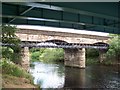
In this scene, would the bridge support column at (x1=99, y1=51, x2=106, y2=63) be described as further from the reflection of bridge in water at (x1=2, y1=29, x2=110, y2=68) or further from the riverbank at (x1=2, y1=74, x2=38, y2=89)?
the riverbank at (x1=2, y1=74, x2=38, y2=89)

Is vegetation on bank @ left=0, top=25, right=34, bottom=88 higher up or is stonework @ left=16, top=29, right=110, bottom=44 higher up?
stonework @ left=16, top=29, right=110, bottom=44

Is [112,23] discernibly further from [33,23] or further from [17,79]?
[17,79]

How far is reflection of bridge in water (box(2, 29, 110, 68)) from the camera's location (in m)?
46.7

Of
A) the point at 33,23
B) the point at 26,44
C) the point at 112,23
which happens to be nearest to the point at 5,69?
the point at 33,23

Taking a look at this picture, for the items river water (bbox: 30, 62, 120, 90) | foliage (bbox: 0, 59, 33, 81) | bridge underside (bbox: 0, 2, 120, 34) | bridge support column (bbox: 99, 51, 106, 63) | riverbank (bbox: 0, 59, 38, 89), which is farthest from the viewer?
bridge support column (bbox: 99, 51, 106, 63)

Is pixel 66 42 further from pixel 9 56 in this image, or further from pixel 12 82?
pixel 12 82

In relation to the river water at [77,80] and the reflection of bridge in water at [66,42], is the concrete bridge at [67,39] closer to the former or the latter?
the reflection of bridge in water at [66,42]

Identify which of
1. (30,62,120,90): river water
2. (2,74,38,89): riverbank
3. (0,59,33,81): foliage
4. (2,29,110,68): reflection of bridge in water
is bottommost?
(30,62,120,90): river water

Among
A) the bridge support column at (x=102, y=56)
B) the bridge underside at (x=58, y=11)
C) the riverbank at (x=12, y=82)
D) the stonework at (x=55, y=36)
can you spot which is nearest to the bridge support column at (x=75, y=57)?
the stonework at (x=55, y=36)

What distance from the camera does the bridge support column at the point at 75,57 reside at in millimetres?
52594

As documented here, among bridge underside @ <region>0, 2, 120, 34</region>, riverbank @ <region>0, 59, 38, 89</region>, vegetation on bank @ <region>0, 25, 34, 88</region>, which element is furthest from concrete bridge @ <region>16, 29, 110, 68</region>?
vegetation on bank @ <region>0, 25, 34, 88</region>

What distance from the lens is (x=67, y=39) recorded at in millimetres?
52094

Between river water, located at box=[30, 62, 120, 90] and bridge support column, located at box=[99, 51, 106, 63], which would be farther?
bridge support column, located at box=[99, 51, 106, 63]

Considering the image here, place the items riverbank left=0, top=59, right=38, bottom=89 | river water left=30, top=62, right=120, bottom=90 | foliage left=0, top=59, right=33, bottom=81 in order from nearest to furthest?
riverbank left=0, top=59, right=38, bottom=89 → foliage left=0, top=59, right=33, bottom=81 → river water left=30, top=62, right=120, bottom=90
